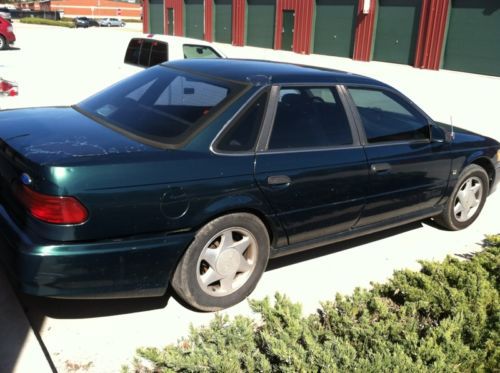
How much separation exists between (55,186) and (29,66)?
1577cm

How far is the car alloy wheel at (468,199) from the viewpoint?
5082 mm

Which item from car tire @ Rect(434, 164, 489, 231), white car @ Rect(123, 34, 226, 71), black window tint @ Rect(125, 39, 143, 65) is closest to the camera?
car tire @ Rect(434, 164, 489, 231)

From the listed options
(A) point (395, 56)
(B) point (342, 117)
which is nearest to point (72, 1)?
(A) point (395, 56)

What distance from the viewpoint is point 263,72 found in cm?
375

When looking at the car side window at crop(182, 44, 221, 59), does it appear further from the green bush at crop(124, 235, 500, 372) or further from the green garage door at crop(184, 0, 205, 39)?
the green garage door at crop(184, 0, 205, 39)

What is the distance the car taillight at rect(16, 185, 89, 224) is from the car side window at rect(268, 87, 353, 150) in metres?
1.33

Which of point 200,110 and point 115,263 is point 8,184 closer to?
point 115,263

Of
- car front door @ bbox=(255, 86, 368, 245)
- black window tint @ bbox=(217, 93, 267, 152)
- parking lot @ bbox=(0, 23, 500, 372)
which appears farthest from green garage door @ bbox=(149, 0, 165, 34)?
black window tint @ bbox=(217, 93, 267, 152)

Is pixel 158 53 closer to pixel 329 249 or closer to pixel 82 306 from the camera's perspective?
pixel 329 249

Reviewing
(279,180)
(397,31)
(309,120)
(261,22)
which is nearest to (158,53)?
(309,120)

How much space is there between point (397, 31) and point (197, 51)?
16.3 meters

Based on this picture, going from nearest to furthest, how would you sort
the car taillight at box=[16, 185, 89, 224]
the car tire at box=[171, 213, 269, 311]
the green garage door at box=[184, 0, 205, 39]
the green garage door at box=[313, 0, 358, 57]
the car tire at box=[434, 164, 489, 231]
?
the car taillight at box=[16, 185, 89, 224] < the car tire at box=[171, 213, 269, 311] < the car tire at box=[434, 164, 489, 231] < the green garage door at box=[313, 0, 358, 57] < the green garage door at box=[184, 0, 205, 39]

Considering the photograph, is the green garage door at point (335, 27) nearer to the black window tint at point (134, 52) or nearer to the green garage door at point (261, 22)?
the green garage door at point (261, 22)

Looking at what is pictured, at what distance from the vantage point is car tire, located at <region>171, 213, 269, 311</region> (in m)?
3.16
